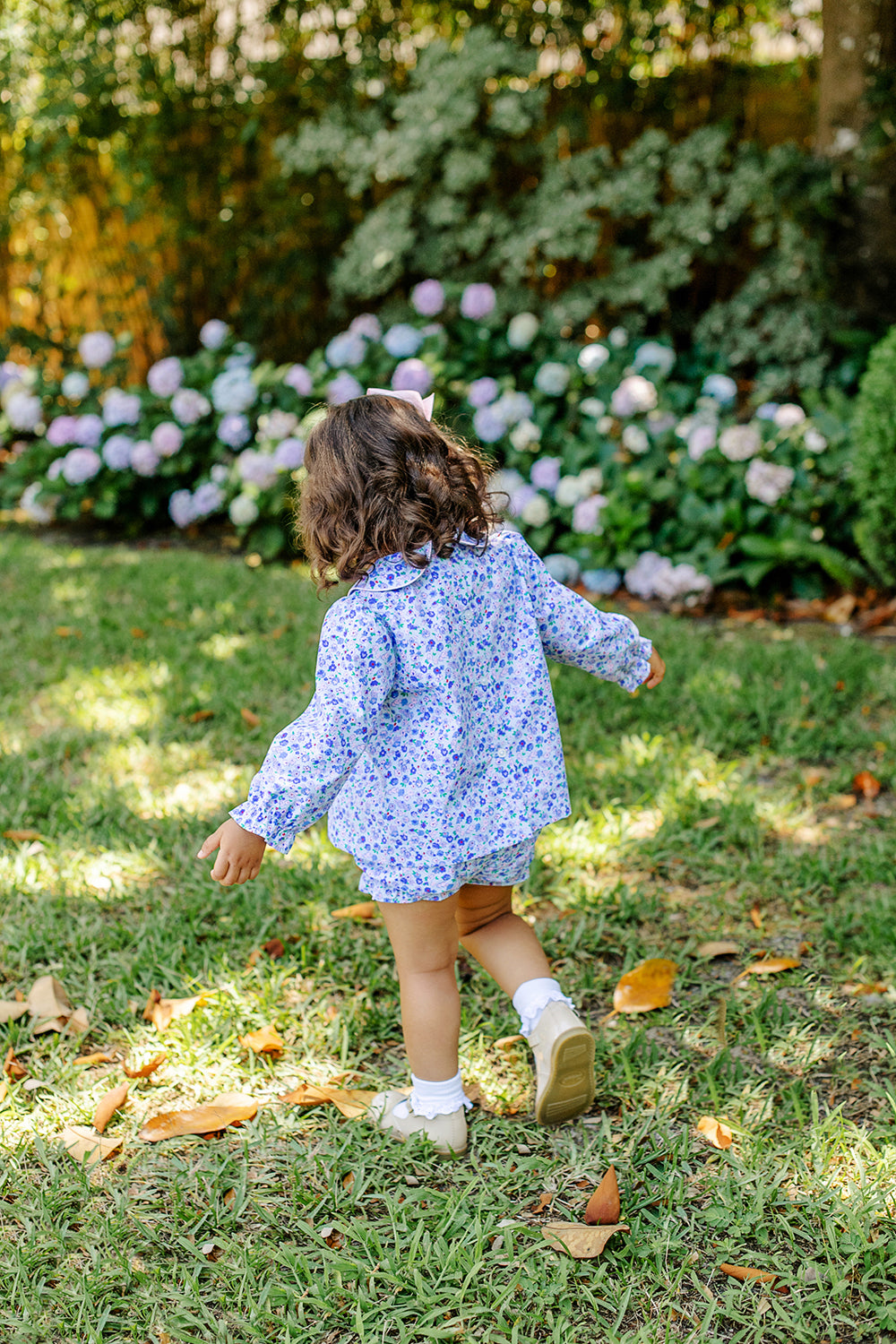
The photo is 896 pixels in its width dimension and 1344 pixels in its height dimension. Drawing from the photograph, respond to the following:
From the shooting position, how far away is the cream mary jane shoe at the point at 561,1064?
1634 millimetres

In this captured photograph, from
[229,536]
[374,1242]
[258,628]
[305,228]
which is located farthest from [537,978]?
[305,228]

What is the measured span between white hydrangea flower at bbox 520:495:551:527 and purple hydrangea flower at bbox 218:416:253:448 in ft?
5.06

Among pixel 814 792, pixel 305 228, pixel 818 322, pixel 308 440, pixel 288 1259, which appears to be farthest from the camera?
pixel 305 228

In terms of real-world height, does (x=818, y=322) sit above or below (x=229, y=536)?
above

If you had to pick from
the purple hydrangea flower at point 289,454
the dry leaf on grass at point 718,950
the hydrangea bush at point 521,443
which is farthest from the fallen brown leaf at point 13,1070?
the purple hydrangea flower at point 289,454

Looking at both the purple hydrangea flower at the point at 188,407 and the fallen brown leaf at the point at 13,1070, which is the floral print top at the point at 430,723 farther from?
the purple hydrangea flower at the point at 188,407

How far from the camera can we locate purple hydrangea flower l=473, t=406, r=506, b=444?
480cm

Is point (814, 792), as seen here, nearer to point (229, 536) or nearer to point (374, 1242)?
point (374, 1242)

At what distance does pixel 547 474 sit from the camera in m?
4.57

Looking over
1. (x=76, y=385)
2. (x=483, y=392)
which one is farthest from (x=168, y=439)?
(x=483, y=392)

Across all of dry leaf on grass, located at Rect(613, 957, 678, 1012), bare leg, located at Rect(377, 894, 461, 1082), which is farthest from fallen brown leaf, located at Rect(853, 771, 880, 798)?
bare leg, located at Rect(377, 894, 461, 1082)

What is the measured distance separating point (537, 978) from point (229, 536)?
164 inches

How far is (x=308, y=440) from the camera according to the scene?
5.29 ft

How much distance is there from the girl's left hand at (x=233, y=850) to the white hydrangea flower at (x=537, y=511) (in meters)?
3.18
